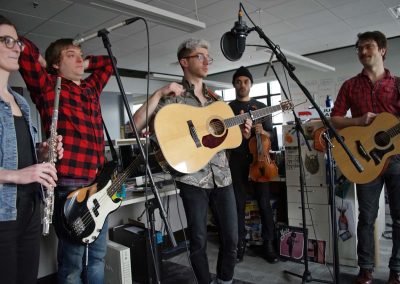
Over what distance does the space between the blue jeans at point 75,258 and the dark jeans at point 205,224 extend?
18.9 inches

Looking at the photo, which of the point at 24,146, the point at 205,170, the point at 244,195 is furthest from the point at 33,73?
the point at 244,195

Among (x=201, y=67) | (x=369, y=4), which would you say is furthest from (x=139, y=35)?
(x=201, y=67)

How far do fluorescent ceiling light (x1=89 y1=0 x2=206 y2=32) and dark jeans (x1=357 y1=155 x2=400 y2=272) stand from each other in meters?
2.10

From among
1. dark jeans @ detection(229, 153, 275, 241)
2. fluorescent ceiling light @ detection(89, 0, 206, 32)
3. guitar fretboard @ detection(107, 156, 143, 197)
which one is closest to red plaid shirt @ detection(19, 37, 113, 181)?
guitar fretboard @ detection(107, 156, 143, 197)

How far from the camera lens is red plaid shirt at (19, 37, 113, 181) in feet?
4.91

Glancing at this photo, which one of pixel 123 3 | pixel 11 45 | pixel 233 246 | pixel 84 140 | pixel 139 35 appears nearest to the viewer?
pixel 11 45

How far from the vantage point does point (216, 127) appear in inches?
77.2

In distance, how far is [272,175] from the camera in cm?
289

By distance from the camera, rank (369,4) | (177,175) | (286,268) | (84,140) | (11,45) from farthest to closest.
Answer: (369,4), (286,268), (177,175), (84,140), (11,45)

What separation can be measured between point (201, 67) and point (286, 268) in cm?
196

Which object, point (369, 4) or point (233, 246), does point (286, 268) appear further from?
point (369, 4)

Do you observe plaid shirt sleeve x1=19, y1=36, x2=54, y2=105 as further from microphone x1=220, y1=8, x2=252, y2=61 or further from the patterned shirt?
microphone x1=220, y1=8, x2=252, y2=61

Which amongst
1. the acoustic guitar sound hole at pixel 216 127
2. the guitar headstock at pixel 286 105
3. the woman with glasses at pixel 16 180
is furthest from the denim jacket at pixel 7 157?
the guitar headstock at pixel 286 105

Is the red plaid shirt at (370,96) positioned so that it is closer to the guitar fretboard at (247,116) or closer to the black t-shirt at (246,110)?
the guitar fretboard at (247,116)
